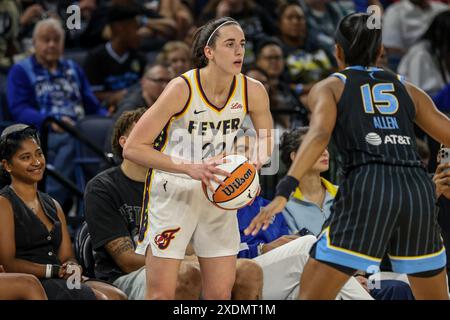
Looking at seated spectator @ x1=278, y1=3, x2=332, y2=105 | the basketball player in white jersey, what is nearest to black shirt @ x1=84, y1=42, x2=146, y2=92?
seated spectator @ x1=278, y1=3, x2=332, y2=105

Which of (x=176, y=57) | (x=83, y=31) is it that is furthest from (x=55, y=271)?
(x=83, y=31)

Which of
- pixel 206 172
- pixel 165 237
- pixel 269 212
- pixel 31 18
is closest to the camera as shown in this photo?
pixel 269 212

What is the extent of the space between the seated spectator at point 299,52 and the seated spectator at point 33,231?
409 cm

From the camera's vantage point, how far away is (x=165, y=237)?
176 inches

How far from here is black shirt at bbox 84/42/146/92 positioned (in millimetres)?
8750

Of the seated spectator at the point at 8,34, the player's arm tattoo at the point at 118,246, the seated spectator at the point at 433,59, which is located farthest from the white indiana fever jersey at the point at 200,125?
the seated spectator at the point at 433,59

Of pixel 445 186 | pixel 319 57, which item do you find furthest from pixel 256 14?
pixel 445 186

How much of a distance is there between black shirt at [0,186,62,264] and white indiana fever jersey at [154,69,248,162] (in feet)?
3.28

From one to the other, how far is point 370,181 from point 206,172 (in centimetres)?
74

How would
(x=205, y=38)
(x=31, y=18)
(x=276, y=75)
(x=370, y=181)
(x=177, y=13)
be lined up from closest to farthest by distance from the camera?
(x=370, y=181) < (x=205, y=38) < (x=276, y=75) < (x=31, y=18) < (x=177, y=13)

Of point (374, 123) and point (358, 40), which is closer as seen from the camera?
point (374, 123)

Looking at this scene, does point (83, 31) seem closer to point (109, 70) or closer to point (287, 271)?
point (109, 70)

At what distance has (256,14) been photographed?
9680 millimetres

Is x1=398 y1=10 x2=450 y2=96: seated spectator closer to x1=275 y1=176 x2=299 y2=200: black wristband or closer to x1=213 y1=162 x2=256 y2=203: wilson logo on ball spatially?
x1=213 y1=162 x2=256 y2=203: wilson logo on ball
